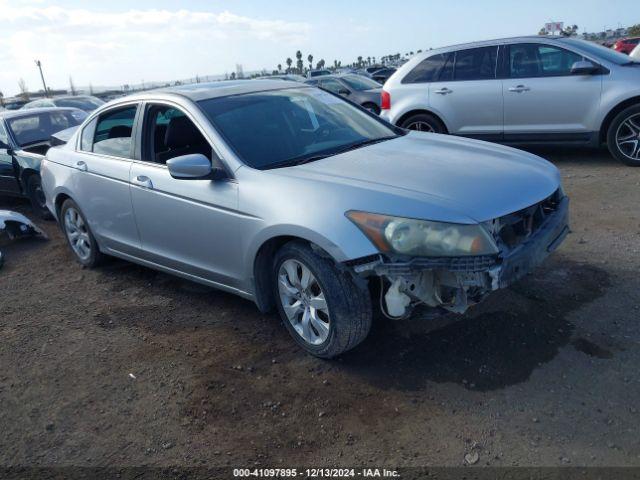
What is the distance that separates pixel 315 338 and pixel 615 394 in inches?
66.2

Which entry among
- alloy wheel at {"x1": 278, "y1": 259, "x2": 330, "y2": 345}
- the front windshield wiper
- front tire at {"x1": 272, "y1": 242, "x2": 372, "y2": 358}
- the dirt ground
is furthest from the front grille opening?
the front windshield wiper

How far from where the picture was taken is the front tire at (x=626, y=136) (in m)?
7.36

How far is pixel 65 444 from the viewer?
3.12 m

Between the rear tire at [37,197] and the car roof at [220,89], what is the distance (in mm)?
3860

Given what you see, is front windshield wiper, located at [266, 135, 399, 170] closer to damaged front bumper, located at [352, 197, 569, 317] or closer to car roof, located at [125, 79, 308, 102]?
car roof, located at [125, 79, 308, 102]

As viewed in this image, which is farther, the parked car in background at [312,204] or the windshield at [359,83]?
the windshield at [359,83]

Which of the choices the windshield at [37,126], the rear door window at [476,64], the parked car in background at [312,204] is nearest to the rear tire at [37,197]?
the windshield at [37,126]

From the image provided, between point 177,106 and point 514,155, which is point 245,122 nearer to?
point 177,106

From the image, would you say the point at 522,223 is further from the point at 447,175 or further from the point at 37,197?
the point at 37,197

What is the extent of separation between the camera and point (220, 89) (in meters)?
4.52

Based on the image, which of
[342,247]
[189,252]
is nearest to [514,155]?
[342,247]

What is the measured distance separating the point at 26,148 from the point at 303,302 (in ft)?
20.2

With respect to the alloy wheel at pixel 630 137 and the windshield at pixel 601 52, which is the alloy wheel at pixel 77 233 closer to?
the alloy wheel at pixel 630 137

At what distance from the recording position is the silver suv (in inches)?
295
